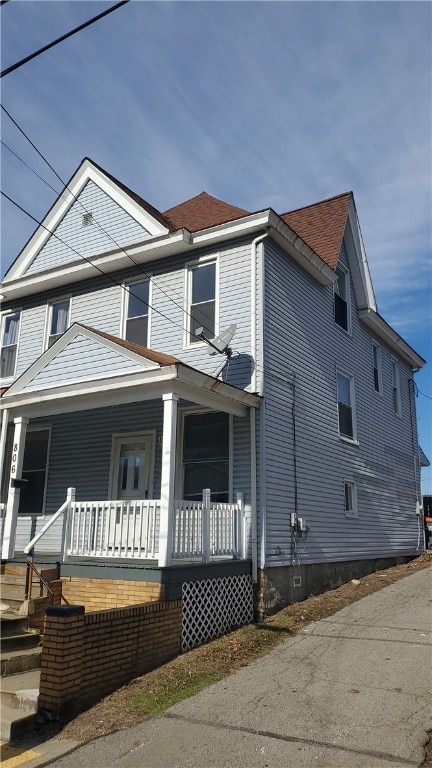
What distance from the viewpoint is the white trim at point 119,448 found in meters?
12.0

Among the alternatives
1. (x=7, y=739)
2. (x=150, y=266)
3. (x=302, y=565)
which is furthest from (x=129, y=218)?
(x=7, y=739)

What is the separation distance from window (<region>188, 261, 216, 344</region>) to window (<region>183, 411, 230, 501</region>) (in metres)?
1.62

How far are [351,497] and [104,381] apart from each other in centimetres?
735

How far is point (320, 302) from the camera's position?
1380 centimetres

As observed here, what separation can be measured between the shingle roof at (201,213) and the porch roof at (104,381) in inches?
152

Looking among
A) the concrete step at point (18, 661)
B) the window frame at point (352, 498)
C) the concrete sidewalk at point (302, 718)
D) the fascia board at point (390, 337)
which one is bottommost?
the concrete sidewalk at point (302, 718)

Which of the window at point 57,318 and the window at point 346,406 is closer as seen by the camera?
the window at point 57,318

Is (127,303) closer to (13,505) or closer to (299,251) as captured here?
(299,251)

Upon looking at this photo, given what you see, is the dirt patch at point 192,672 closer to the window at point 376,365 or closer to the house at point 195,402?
the house at point 195,402

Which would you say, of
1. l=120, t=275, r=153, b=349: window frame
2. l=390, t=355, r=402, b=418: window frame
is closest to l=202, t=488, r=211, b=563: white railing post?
l=120, t=275, r=153, b=349: window frame

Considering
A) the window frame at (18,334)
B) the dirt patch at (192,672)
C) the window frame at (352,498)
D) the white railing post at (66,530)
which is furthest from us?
the window frame at (18,334)

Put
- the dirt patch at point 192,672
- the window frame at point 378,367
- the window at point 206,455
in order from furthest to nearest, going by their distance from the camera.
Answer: the window frame at point 378,367 → the window at point 206,455 → the dirt patch at point 192,672

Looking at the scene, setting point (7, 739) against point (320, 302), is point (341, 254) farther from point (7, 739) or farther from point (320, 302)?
point (7, 739)

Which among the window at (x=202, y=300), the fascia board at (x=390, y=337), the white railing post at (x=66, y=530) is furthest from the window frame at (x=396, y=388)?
the white railing post at (x=66, y=530)
